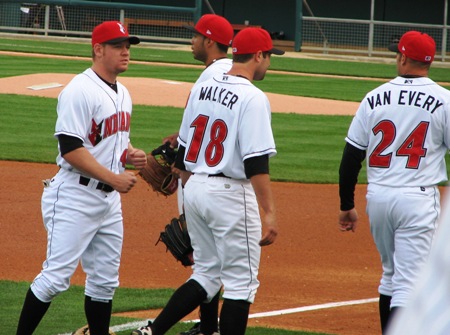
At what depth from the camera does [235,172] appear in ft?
13.9

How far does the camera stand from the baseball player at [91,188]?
167 inches

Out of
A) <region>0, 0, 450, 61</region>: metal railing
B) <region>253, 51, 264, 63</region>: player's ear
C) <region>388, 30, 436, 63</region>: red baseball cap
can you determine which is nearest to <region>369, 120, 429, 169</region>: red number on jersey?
<region>388, 30, 436, 63</region>: red baseball cap

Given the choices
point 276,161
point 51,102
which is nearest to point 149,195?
point 276,161

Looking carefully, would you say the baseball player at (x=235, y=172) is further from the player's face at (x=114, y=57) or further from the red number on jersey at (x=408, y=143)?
the red number on jersey at (x=408, y=143)

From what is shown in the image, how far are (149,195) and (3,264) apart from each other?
3.23m

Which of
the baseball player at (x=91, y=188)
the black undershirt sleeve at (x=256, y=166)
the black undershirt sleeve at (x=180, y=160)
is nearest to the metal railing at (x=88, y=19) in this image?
the black undershirt sleeve at (x=180, y=160)

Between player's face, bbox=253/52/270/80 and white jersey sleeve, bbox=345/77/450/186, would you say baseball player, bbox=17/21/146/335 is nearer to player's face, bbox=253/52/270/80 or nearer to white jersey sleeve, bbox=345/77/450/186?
player's face, bbox=253/52/270/80

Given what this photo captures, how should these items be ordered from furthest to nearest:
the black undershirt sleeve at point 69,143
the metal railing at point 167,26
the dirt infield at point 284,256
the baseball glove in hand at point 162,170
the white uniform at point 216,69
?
1. the metal railing at point 167,26
2. the dirt infield at point 284,256
3. the baseball glove in hand at point 162,170
4. the white uniform at point 216,69
5. the black undershirt sleeve at point 69,143

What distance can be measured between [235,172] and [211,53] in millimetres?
1190

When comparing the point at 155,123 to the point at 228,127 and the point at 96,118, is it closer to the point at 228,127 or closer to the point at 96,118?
the point at 96,118

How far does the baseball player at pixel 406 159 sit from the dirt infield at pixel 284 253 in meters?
1.01

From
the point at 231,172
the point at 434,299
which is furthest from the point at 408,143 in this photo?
the point at 434,299

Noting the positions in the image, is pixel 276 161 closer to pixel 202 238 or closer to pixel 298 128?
pixel 298 128

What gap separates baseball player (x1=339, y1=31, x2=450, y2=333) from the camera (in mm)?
4277
